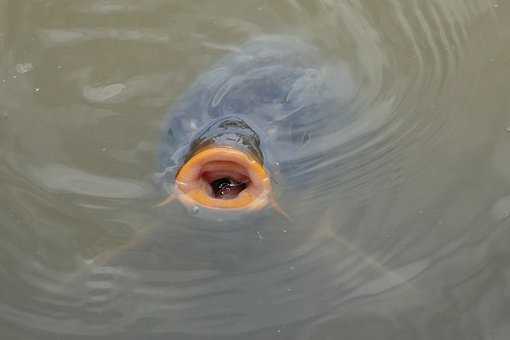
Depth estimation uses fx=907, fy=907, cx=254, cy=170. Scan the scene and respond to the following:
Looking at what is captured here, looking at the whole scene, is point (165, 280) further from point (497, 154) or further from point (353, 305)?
point (497, 154)

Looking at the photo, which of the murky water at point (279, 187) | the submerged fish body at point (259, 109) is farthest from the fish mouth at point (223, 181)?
the murky water at point (279, 187)

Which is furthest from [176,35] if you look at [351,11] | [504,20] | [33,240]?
[504,20]

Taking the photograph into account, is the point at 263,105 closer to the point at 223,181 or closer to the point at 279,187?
the point at 279,187

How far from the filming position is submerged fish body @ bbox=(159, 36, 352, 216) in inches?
131

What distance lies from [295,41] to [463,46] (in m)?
0.76

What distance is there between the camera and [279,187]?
11.1 ft

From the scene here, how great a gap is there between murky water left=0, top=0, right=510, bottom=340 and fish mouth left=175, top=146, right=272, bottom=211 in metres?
0.16

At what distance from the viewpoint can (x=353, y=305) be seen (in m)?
3.20

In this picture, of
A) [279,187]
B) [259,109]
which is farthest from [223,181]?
[259,109]

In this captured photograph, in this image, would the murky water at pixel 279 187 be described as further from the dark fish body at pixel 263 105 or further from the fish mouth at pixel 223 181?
the fish mouth at pixel 223 181

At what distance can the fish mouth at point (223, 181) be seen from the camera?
3053 mm

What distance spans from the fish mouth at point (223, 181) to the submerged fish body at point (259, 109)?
0.03 ft

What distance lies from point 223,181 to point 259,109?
1.49 ft

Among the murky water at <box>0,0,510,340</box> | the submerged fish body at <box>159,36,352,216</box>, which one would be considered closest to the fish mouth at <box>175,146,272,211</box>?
the submerged fish body at <box>159,36,352,216</box>
